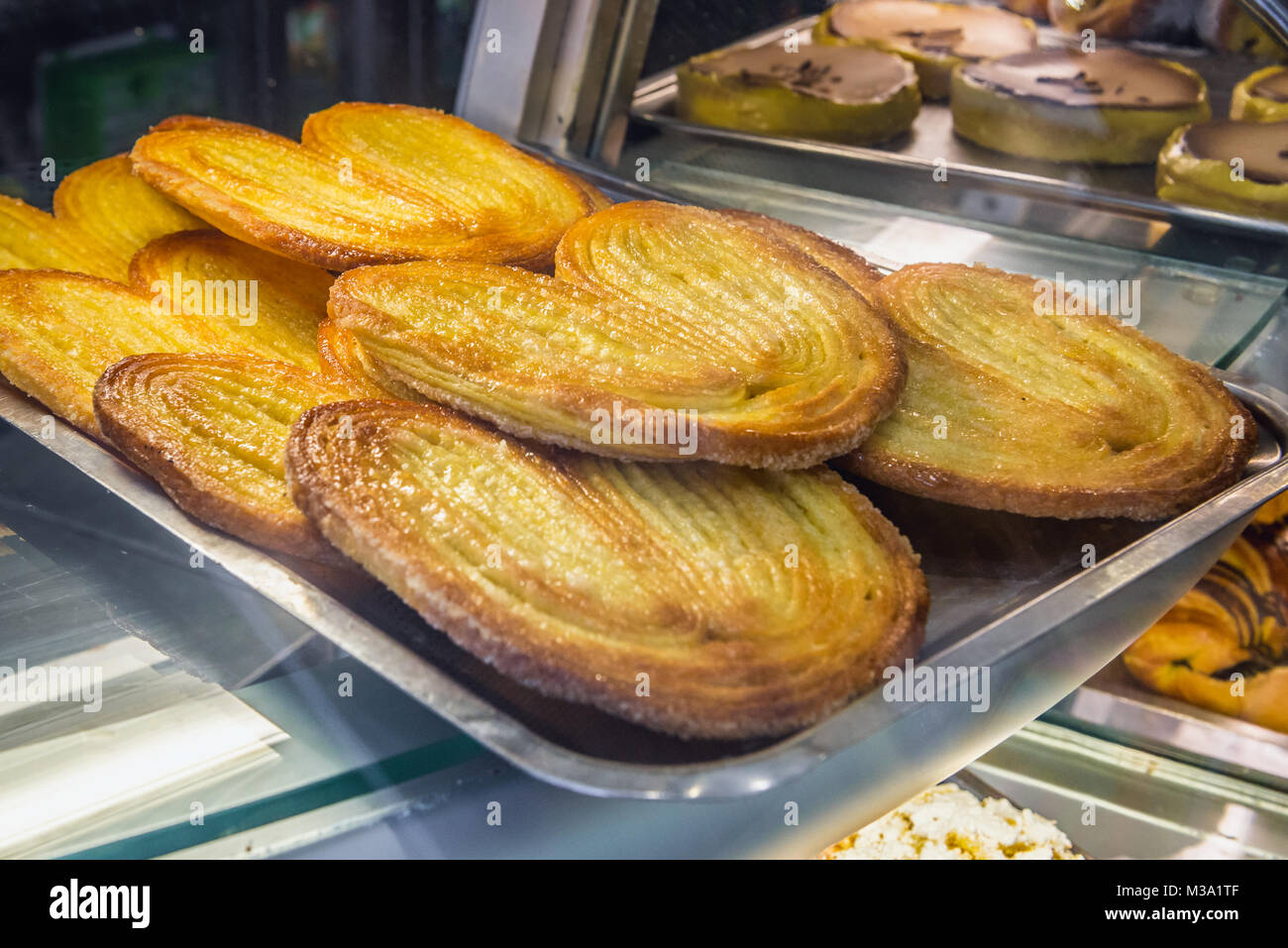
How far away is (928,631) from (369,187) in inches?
41.9

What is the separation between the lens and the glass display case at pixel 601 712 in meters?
0.87

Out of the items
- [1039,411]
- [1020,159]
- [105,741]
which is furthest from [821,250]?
[105,741]

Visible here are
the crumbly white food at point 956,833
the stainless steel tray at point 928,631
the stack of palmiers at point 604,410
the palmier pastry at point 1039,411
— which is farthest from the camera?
the crumbly white food at point 956,833

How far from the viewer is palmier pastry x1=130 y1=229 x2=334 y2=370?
1.40 m

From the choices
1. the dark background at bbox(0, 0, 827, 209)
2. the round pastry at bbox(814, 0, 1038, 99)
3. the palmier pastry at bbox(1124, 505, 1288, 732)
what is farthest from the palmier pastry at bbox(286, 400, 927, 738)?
the round pastry at bbox(814, 0, 1038, 99)

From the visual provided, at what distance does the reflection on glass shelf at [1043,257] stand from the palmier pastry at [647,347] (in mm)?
429

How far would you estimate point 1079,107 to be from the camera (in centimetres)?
224

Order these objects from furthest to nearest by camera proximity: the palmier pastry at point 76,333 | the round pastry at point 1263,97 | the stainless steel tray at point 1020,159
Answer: the round pastry at point 1263,97, the stainless steel tray at point 1020,159, the palmier pastry at point 76,333

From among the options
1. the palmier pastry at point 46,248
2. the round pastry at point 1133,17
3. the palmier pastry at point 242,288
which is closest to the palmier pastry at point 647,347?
the palmier pastry at point 242,288

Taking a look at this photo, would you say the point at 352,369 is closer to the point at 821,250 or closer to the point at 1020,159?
the point at 821,250

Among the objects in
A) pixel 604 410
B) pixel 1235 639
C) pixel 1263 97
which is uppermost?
pixel 1263 97

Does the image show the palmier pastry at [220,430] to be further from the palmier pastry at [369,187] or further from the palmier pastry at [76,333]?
the palmier pastry at [369,187]
